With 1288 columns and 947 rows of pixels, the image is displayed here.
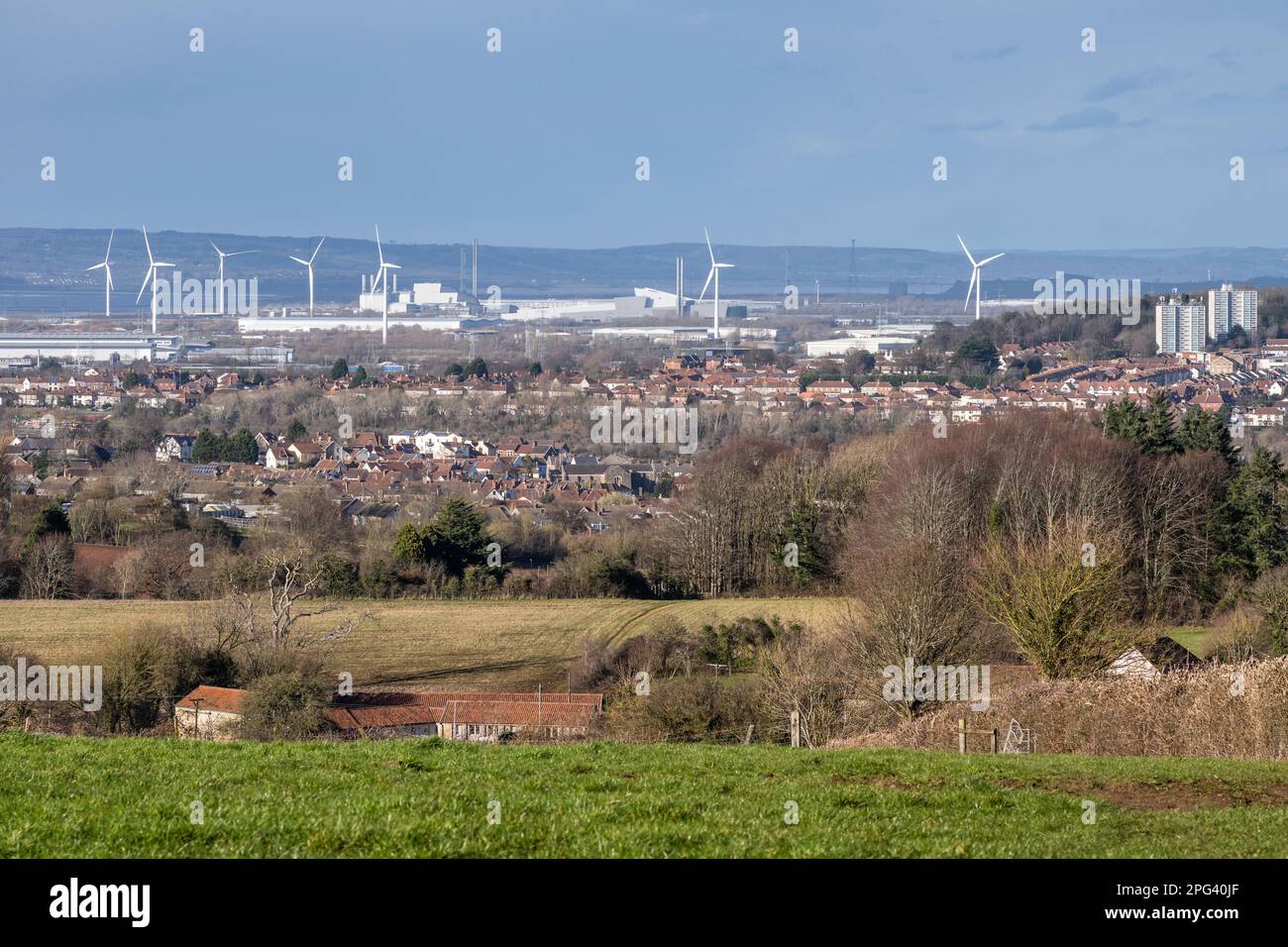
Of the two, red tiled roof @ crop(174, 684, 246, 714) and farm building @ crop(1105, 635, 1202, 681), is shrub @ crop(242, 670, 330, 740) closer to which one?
red tiled roof @ crop(174, 684, 246, 714)

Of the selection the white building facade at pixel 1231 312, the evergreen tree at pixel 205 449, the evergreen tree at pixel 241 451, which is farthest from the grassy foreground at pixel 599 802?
the white building facade at pixel 1231 312

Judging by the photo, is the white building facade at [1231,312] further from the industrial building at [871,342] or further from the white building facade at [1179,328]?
the industrial building at [871,342]

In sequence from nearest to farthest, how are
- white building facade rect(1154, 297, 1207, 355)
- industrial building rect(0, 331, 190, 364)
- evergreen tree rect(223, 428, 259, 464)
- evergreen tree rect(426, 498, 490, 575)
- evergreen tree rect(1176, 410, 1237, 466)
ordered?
evergreen tree rect(426, 498, 490, 575), evergreen tree rect(1176, 410, 1237, 466), evergreen tree rect(223, 428, 259, 464), white building facade rect(1154, 297, 1207, 355), industrial building rect(0, 331, 190, 364)

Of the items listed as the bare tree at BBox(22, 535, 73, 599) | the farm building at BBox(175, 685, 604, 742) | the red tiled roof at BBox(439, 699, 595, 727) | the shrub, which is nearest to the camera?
the shrub

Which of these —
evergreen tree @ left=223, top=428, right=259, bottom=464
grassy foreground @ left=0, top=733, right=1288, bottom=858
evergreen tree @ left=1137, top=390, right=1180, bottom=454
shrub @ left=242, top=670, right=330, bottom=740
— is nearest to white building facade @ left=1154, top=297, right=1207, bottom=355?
evergreen tree @ left=223, top=428, right=259, bottom=464

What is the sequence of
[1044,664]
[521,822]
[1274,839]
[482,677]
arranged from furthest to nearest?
[482,677] < [1044,664] < [1274,839] < [521,822]
